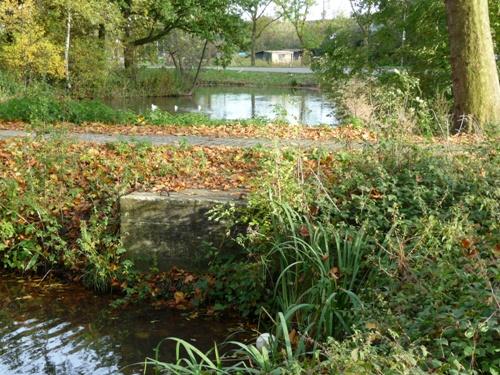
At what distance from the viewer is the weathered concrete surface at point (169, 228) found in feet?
23.6

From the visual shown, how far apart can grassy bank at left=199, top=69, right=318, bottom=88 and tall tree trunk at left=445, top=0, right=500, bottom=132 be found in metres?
36.2

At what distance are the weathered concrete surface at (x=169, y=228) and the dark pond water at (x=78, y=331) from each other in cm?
67

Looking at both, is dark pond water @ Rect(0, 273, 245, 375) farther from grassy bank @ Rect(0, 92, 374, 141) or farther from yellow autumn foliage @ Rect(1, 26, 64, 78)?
yellow autumn foliage @ Rect(1, 26, 64, 78)

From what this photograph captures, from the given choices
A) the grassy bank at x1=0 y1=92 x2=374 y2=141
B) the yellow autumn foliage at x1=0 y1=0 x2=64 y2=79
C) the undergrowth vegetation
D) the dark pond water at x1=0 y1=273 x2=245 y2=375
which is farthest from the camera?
the yellow autumn foliage at x1=0 y1=0 x2=64 y2=79

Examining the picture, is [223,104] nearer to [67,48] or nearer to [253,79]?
[67,48]

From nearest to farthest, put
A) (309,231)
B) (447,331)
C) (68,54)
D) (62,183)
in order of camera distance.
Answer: (447,331) → (309,231) → (62,183) → (68,54)

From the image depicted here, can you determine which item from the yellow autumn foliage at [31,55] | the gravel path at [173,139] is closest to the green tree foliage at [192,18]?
the yellow autumn foliage at [31,55]

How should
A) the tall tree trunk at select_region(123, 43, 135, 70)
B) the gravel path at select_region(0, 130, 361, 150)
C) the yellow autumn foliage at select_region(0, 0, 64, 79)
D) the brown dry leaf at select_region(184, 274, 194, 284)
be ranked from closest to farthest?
the brown dry leaf at select_region(184, 274, 194, 284), the gravel path at select_region(0, 130, 361, 150), the yellow autumn foliage at select_region(0, 0, 64, 79), the tall tree trunk at select_region(123, 43, 135, 70)

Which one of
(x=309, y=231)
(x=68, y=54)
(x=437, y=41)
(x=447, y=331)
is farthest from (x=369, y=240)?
(x=68, y=54)

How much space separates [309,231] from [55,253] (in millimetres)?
3536

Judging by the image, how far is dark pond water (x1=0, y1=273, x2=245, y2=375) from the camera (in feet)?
18.2

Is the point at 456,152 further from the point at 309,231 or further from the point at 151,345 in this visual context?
the point at 151,345

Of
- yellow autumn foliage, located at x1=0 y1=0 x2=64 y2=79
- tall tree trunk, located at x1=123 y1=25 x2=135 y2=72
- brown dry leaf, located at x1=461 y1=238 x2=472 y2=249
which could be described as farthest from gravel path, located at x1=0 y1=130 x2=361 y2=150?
tall tree trunk, located at x1=123 y1=25 x2=135 y2=72

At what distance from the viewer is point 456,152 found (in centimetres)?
725
